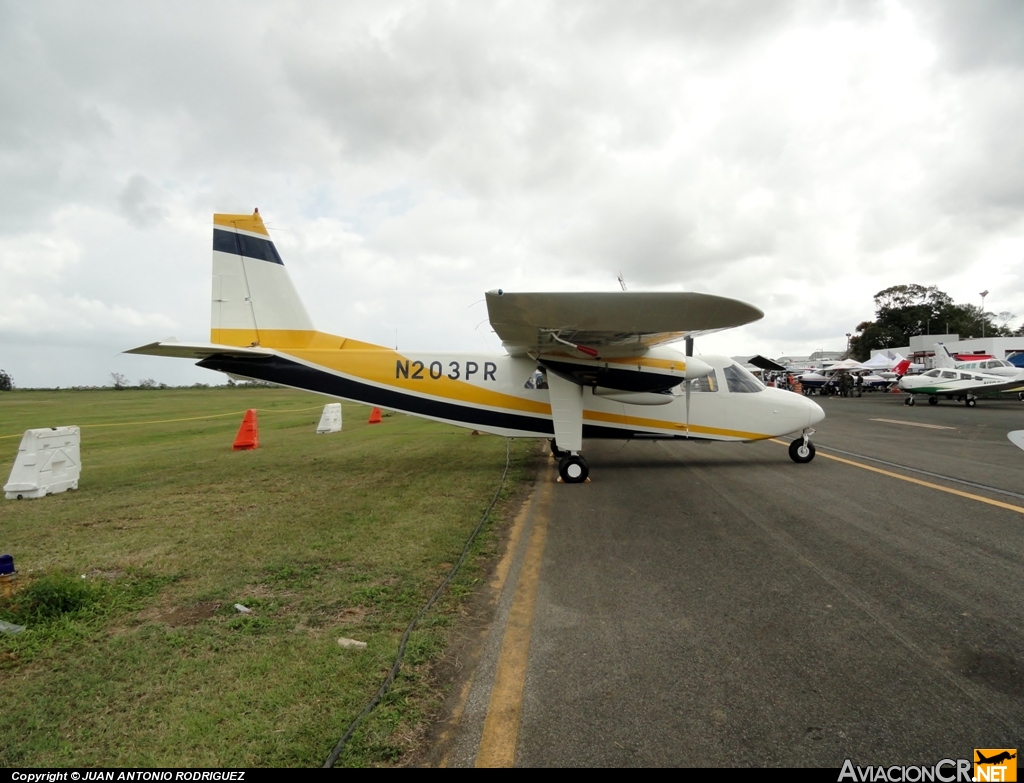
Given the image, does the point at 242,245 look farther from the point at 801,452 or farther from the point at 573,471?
the point at 801,452

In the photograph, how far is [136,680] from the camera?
9.13ft

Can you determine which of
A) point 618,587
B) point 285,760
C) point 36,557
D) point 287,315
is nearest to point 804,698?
point 618,587

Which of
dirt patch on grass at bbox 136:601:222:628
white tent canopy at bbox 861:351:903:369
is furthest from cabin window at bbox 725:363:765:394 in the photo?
white tent canopy at bbox 861:351:903:369

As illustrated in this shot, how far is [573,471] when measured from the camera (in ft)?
28.4

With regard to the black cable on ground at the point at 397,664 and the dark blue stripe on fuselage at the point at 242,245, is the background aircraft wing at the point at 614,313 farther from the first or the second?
the dark blue stripe on fuselage at the point at 242,245

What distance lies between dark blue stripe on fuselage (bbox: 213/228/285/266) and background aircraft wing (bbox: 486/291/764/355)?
15.7 feet

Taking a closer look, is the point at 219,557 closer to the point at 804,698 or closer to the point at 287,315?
the point at 804,698

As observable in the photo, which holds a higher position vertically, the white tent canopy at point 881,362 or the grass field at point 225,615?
the white tent canopy at point 881,362

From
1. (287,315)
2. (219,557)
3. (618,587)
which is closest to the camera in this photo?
(618,587)

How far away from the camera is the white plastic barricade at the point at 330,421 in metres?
16.9

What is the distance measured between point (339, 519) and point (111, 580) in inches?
88.7

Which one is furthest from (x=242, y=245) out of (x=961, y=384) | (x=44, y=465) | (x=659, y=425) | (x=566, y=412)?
(x=961, y=384)

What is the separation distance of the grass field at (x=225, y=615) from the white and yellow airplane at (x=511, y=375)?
1.91m

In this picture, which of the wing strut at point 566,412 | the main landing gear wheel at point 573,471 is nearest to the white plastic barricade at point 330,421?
the wing strut at point 566,412
